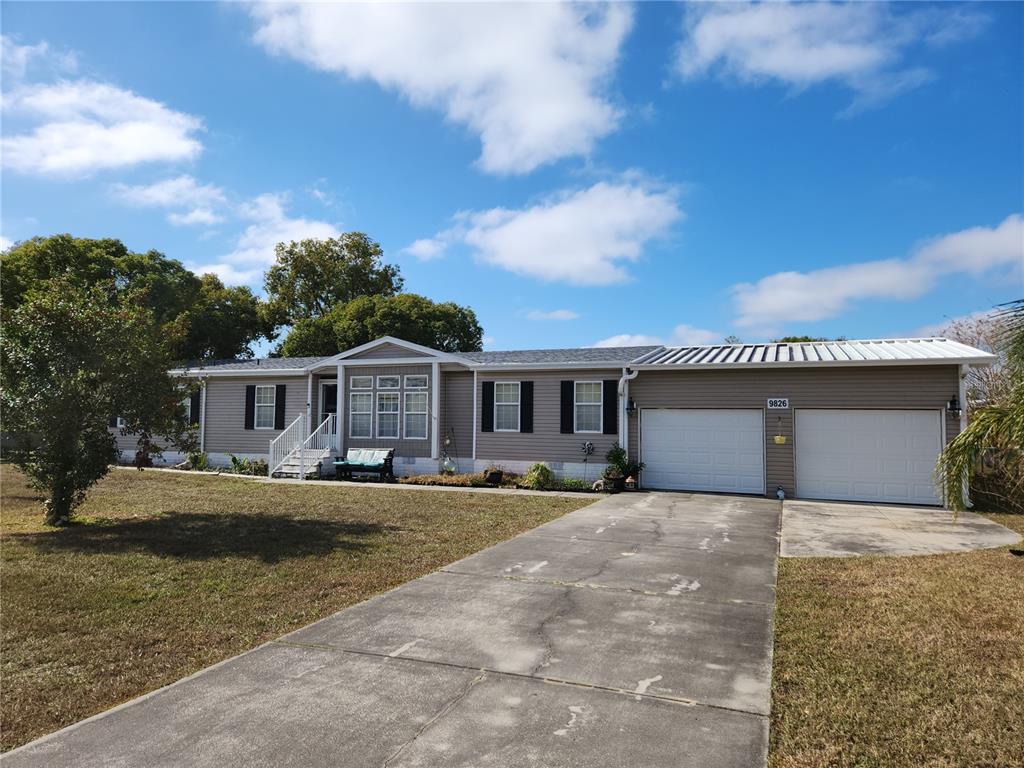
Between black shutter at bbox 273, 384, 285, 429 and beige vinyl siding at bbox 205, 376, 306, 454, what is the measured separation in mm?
118

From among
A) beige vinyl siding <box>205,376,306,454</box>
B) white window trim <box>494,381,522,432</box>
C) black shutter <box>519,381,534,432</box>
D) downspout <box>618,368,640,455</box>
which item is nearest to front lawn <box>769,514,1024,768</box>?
downspout <box>618,368,640,455</box>

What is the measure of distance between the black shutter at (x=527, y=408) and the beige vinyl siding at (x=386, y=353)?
3.18 meters

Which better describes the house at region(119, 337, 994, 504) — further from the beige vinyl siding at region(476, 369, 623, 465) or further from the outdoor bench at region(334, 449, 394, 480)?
the outdoor bench at region(334, 449, 394, 480)

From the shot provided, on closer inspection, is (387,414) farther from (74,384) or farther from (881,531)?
(881,531)

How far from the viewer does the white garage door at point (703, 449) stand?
14.5m

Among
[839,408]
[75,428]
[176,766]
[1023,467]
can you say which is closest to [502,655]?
[176,766]

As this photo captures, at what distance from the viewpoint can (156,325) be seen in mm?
10508

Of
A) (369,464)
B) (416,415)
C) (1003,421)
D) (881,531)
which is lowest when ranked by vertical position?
(881,531)

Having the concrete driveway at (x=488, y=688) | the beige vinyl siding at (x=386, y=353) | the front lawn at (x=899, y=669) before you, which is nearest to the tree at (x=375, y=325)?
the beige vinyl siding at (x=386, y=353)

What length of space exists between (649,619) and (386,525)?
18.5 feet

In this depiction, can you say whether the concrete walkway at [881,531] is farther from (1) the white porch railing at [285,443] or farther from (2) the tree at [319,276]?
(2) the tree at [319,276]

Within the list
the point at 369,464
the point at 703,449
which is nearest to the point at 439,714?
the point at 703,449

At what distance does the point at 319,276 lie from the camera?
37.2 meters

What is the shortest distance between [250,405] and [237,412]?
625 mm
